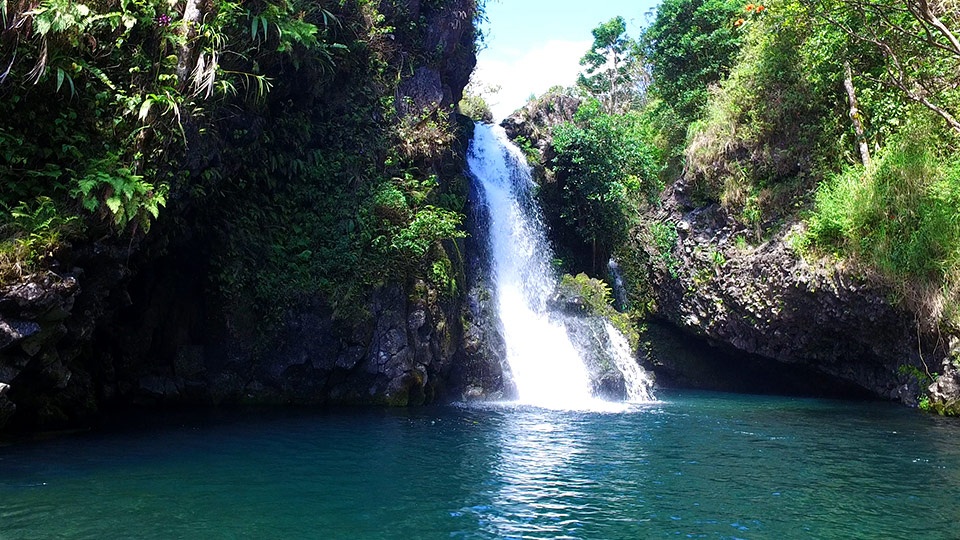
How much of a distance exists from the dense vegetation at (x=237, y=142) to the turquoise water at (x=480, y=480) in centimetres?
333

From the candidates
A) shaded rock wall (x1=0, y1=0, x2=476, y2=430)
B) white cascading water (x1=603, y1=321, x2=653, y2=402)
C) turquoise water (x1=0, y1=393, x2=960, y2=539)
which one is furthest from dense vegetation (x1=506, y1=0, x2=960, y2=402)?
shaded rock wall (x1=0, y1=0, x2=476, y2=430)

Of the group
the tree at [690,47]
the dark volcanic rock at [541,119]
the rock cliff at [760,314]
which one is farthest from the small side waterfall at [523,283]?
the tree at [690,47]

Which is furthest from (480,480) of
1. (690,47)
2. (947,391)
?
(690,47)

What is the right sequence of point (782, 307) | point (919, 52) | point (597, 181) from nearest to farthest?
point (919, 52) < point (782, 307) < point (597, 181)

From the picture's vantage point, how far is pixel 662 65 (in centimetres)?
2697

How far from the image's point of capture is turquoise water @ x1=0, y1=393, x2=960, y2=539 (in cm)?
663

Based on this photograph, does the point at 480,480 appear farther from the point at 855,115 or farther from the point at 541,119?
the point at 541,119

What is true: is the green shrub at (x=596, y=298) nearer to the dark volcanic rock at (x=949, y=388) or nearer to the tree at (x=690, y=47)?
the dark volcanic rock at (x=949, y=388)

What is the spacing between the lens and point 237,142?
1455cm

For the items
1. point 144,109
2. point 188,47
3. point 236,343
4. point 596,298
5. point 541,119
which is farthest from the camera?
point 541,119

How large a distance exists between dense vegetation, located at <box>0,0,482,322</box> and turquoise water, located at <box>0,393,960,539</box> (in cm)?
333

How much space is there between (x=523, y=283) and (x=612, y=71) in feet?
83.1

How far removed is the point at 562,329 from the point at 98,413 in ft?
40.4

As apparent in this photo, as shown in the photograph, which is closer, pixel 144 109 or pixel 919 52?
pixel 144 109
